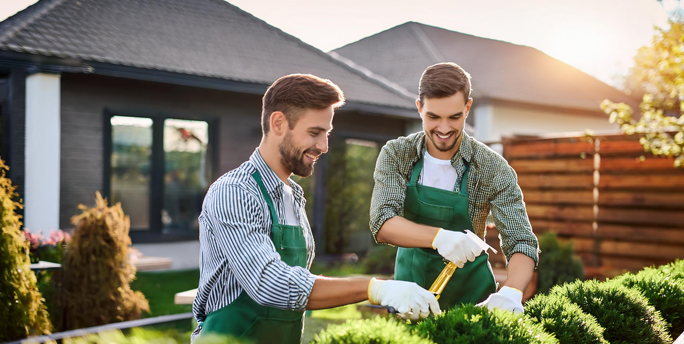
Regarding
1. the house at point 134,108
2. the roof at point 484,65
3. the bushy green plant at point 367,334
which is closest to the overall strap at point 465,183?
the bushy green plant at point 367,334

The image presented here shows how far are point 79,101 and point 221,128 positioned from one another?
2.30 meters

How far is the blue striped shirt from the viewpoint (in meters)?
2.02

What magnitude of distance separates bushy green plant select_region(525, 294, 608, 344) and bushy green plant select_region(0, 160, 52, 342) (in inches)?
122

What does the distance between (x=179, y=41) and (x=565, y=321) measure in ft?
28.9

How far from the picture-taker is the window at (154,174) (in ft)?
29.0

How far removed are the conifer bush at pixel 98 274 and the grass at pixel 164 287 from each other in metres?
1.15

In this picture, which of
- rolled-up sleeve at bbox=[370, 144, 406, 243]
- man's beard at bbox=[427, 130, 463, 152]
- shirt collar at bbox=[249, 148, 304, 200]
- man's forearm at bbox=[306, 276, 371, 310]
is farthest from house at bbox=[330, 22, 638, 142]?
man's forearm at bbox=[306, 276, 371, 310]

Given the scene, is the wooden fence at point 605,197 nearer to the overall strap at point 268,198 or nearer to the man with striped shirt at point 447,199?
the man with striped shirt at point 447,199

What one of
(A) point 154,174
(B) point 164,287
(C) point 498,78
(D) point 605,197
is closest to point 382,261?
(B) point 164,287

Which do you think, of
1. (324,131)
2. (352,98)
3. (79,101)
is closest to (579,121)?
(352,98)

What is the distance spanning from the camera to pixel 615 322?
2707mm

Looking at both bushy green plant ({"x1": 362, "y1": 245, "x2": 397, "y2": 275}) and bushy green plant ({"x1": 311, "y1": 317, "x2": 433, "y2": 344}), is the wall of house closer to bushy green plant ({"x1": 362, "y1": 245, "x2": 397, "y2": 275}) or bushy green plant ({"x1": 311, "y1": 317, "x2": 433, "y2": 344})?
bushy green plant ({"x1": 362, "y1": 245, "x2": 397, "y2": 275})

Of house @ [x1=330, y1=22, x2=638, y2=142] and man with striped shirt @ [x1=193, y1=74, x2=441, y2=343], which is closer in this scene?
man with striped shirt @ [x1=193, y1=74, x2=441, y2=343]

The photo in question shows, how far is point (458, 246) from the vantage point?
246 cm
